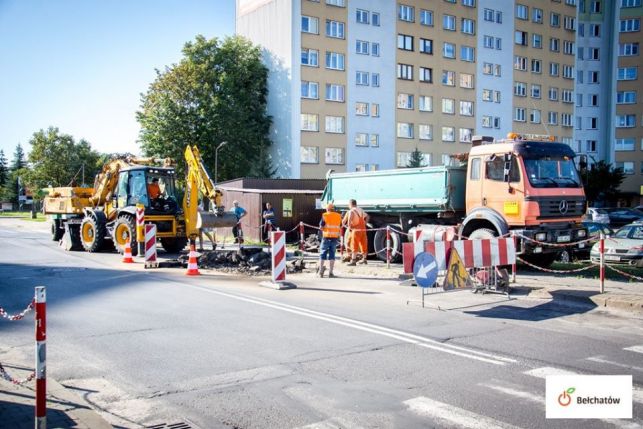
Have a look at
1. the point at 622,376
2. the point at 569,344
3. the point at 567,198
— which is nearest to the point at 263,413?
the point at 622,376

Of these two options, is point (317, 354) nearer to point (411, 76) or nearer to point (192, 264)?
point (192, 264)

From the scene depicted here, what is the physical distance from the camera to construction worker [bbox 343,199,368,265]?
17.7m

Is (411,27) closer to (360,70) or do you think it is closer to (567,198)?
(360,70)

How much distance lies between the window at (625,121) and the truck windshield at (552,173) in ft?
202

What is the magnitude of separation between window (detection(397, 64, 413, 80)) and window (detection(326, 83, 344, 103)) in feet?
20.1

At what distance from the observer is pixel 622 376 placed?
6.16 meters

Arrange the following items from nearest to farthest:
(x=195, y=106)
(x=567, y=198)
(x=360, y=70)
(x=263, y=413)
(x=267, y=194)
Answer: (x=263, y=413) → (x=567, y=198) → (x=267, y=194) → (x=195, y=106) → (x=360, y=70)

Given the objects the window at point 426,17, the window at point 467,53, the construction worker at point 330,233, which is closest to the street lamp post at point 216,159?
the window at point 426,17

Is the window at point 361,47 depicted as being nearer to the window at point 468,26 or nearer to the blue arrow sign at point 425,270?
the window at point 468,26

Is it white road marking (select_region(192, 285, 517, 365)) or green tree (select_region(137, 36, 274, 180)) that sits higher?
green tree (select_region(137, 36, 274, 180))

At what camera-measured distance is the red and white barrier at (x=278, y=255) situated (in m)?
13.4

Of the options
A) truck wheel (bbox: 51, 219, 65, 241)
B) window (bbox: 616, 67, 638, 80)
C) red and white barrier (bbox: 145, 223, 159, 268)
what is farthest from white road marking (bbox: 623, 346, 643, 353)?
window (bbox: 616, 67, 638, 80)

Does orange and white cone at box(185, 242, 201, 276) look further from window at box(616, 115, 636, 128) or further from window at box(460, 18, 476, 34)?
window at box(616, 115, 636, 128)

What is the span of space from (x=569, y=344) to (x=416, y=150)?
43.1 meters
